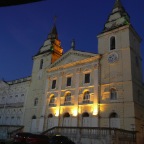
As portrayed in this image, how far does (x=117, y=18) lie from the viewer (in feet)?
105

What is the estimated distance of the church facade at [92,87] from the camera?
84.3ft

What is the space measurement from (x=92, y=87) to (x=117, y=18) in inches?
484

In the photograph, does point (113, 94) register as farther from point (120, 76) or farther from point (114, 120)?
point (114, 120)

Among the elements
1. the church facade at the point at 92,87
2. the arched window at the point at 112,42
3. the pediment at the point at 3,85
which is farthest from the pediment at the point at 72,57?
the pediment at the point at 3,85

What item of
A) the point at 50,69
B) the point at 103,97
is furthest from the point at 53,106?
the point at 103,97

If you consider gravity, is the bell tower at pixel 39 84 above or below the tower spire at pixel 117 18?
below

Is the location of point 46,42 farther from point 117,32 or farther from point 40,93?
point 117,32

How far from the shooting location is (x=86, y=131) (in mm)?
21156

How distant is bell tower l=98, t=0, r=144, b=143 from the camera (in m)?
24.7

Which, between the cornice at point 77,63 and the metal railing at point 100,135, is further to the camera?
the cornice at point 77,63

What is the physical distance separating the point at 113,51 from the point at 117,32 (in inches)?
129

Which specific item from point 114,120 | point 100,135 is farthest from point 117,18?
point 100,135

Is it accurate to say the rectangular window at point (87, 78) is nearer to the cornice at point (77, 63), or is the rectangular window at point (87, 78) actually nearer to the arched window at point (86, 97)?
the arched window at point (86, 97)

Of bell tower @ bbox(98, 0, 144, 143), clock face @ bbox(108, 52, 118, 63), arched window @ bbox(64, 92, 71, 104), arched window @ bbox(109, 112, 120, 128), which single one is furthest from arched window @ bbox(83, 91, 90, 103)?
clock face @ bbox(108, 52, 118, 63)
